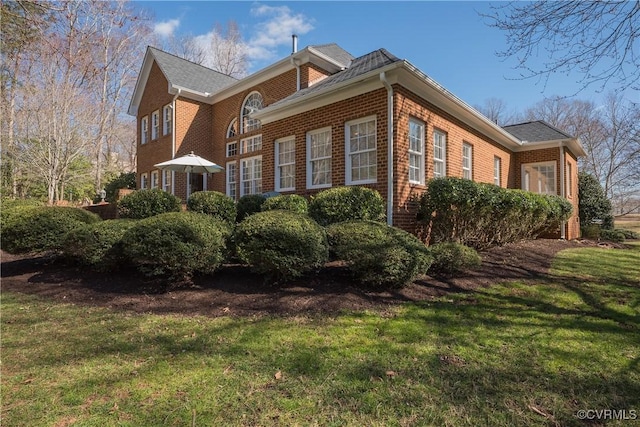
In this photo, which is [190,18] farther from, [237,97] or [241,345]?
[241,345]

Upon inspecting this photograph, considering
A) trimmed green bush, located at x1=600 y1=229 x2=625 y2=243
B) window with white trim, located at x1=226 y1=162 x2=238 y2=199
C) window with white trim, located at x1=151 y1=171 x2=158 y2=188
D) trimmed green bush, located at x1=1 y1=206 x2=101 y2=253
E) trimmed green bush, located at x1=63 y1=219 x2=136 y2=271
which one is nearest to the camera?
trimmed green bush, located at x1=63 y1=219 x2=136 y2=271

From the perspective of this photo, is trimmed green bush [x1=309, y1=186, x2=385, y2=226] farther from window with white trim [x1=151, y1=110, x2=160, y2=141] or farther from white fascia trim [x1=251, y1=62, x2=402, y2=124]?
window with white trim [x1=151, y1=110, x2=160, y2=141]

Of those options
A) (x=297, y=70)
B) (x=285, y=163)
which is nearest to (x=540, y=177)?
(x=297, y=70)

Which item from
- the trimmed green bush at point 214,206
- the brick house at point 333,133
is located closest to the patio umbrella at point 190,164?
the brick house at point 333,133

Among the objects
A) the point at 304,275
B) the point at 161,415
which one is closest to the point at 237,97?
the point at 304,275

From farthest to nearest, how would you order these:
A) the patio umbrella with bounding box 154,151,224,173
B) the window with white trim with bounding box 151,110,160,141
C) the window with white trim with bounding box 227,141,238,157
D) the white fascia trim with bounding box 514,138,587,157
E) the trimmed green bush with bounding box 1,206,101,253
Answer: the window with white trim with bounding box 151,110,160,141
the window with white trim with bounding box 227,141,238,157
the white fascia trim with bounding box 514,138,587,157
the patio umbrella with bounding box 154,151,224,173
the trimmed green bush with bounding box 1,206,101,253

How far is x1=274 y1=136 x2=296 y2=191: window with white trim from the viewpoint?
389 inches

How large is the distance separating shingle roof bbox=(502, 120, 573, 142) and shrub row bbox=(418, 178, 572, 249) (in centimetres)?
645

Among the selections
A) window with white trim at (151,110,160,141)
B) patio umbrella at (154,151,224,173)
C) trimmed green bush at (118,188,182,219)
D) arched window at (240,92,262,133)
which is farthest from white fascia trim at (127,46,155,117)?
trimmed green bush at (118,188,182,219)

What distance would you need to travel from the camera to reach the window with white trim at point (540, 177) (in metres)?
14.0

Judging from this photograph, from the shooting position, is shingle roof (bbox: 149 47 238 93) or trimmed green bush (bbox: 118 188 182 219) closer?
trimmed green bush (bbox: 118 188 182 219)

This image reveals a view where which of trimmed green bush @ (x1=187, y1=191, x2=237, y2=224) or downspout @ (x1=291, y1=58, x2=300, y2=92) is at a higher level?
downspout @ (x1=291, y1=58, x2=300, y2=92)

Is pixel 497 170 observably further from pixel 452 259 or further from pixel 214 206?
pixel 214 206

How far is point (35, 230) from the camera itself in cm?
656
